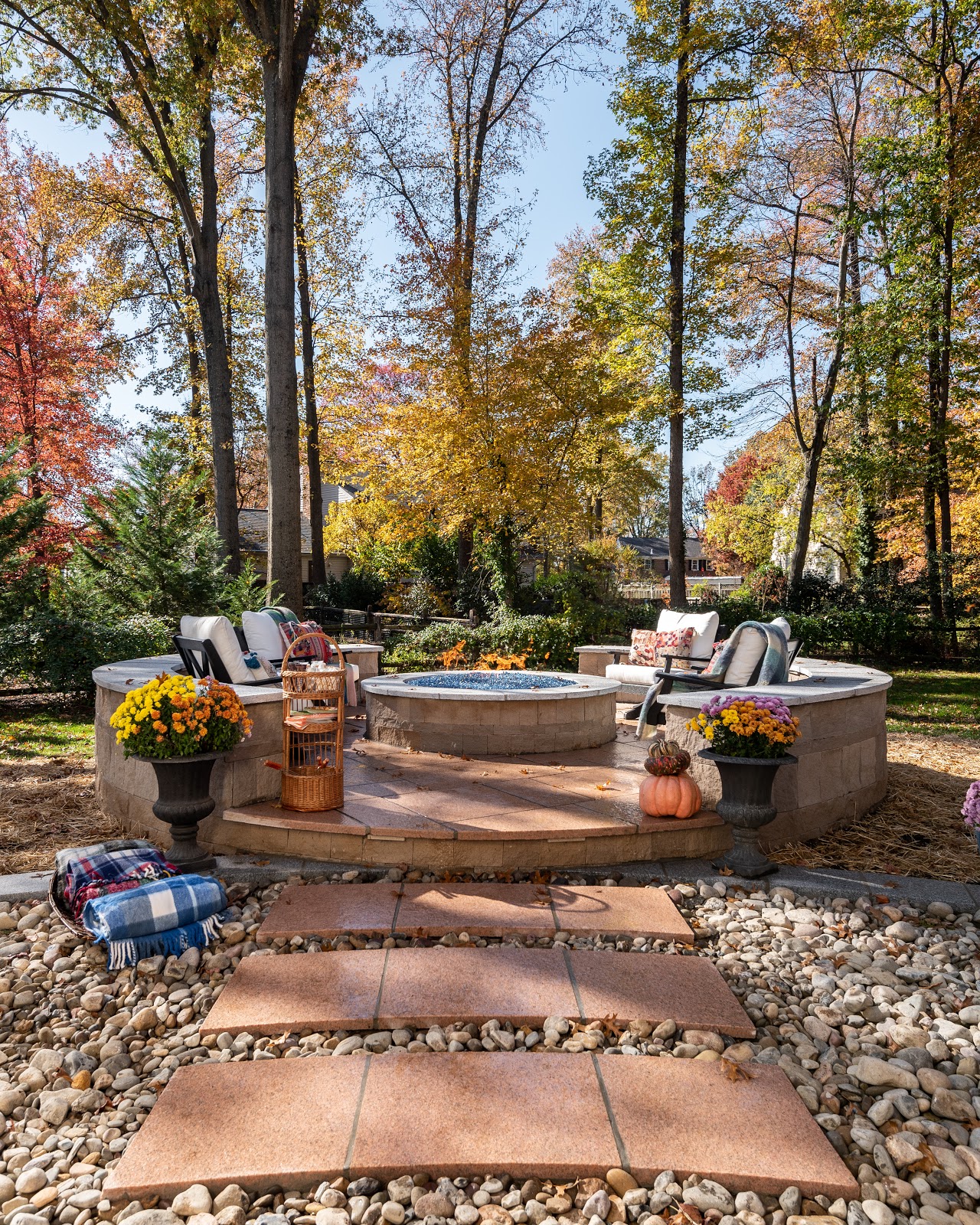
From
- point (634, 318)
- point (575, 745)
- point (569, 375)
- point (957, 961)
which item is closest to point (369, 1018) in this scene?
point (957, 961)

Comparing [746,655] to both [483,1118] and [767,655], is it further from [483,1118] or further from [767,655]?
[483,1118]

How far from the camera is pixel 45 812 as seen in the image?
5.00 metres

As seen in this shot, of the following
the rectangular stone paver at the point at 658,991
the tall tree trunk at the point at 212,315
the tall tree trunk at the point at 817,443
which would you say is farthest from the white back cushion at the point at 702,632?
the tall tree trunk at the point at 817,443

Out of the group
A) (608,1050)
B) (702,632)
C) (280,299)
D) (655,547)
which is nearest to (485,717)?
(702,632)

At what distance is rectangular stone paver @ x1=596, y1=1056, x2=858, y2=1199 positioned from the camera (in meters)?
1.92

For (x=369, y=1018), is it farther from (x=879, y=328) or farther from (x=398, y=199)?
(x=398, y=199)

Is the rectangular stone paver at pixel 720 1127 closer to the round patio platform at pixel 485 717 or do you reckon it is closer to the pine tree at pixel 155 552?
the round patio platform at pixel 485 717

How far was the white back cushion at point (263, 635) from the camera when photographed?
22.3 feet

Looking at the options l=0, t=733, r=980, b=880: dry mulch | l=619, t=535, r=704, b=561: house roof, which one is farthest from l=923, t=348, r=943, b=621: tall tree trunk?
l=619, t=535, r=704, b=561: house roof

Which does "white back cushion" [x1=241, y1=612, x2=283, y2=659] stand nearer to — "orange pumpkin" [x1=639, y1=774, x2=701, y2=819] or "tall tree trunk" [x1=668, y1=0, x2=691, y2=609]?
"orange pumpkin" [x1=639, y1=774, x2=701, y2=819]

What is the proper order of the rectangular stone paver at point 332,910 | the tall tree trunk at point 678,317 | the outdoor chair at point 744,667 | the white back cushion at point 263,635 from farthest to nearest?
the tall tree trunk at point 678,317 < the white back cushion at point 263,635 < the outdoor chair at point 744,667 < the rectangular stone paver at point 332,910

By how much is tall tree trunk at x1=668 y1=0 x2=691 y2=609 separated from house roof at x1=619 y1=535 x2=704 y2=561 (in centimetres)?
3329

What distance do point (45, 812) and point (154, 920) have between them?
2408 millimetres

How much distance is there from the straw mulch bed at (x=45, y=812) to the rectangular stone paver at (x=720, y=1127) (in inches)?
130
